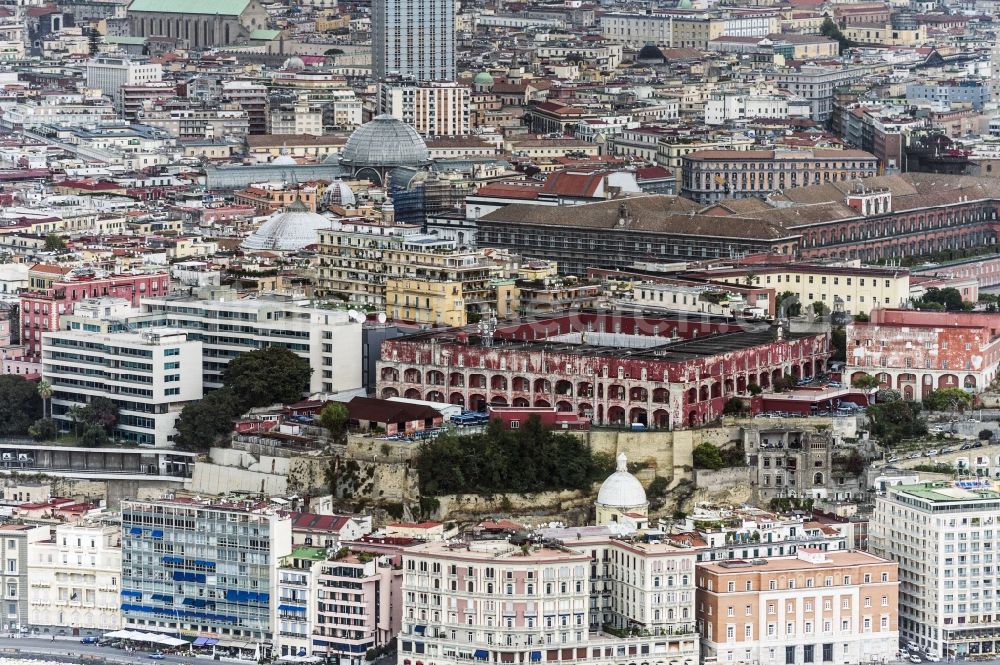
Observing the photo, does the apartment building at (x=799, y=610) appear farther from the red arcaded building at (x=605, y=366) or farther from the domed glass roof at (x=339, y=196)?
the domed glass roof at (x=339, y=196)

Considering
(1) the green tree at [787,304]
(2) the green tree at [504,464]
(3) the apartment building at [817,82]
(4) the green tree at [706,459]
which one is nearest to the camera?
(2) the green tree at [504,464]

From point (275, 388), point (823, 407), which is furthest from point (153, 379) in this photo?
point (823, 407)

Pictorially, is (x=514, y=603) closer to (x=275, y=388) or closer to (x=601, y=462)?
(x=601, y=462)

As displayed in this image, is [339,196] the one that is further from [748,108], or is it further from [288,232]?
[748,108]

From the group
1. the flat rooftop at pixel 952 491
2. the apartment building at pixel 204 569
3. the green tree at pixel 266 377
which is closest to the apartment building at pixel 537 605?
the apartment building at pixel 204 569

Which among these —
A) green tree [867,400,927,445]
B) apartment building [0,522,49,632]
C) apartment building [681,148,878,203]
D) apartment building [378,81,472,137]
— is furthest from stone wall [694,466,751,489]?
apartment building [378,81,472,137]

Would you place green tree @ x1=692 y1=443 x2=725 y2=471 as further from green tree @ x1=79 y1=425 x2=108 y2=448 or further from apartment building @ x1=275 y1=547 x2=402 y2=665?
green tree @ x1=79 y1=425 x2=108 y2=448
